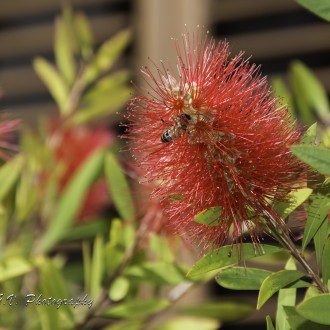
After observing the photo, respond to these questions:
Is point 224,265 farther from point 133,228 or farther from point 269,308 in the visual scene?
point 269,308

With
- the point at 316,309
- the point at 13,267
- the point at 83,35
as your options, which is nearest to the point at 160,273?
the point at 13,267

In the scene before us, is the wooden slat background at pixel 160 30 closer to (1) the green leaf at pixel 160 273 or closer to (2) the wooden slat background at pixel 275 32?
(2) the wooden slat background at pixel 275 32

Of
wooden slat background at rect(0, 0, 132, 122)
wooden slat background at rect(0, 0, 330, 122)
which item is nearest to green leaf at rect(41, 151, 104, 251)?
wooden slat background at rect(0, 0, 330, 122)

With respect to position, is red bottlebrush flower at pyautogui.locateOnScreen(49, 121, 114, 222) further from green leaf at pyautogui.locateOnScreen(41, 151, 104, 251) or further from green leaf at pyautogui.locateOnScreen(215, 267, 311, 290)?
green leaf at pyautogui.locateOnScreen(215, 267, 311, 290)

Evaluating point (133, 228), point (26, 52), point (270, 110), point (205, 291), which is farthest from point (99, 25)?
point (270, 110)

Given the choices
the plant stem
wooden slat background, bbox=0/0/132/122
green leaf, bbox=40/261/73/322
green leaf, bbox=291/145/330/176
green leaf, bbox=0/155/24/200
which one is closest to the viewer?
green leaf, bbox=291/145/330/176

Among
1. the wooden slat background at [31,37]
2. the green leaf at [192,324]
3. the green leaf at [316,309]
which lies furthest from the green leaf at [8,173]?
the wooden slat background at [31,37]
